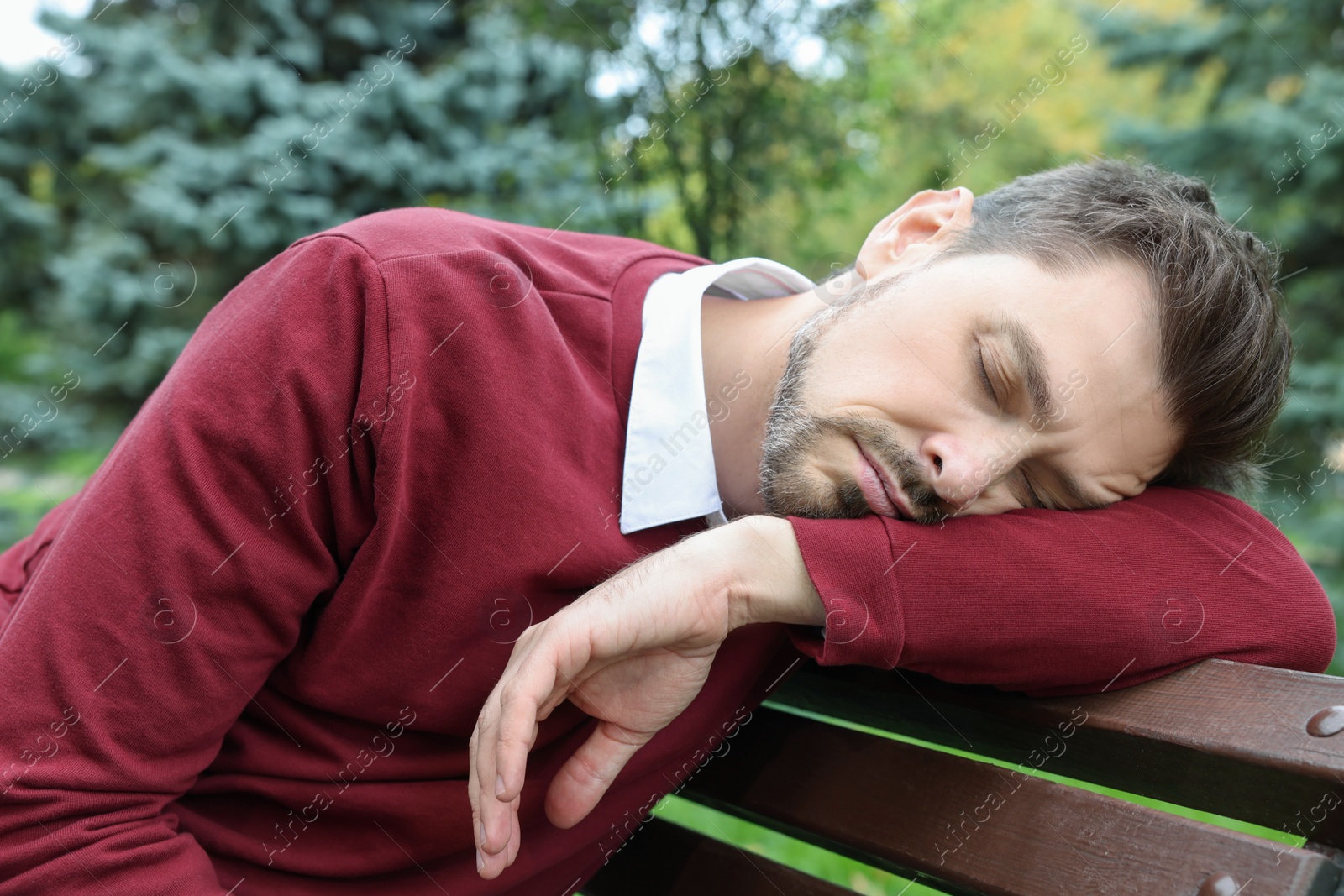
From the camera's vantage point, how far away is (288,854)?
171 centimetres

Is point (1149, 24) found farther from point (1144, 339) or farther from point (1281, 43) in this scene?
point (1144, 339)

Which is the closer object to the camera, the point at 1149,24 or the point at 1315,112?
the point at 1315,112

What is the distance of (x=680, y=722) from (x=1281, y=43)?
6.55 metres

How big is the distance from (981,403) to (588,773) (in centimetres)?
83

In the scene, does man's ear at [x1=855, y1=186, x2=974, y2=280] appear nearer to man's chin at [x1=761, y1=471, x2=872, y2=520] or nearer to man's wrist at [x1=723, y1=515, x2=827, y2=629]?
man's chin at [x1=761, y1=471, x2=872, y2=520]

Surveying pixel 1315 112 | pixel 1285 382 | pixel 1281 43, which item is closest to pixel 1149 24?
pixel 1281 43

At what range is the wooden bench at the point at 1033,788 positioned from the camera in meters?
1.27

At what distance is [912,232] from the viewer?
200cm

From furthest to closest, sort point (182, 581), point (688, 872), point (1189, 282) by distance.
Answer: point (688, 872) → point (1189, 282) → point (182, 581)

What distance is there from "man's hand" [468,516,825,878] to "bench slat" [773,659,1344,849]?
1.08 feet

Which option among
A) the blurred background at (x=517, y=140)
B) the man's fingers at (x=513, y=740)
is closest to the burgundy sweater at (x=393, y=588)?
the man's fingers at (x=513, y=740)

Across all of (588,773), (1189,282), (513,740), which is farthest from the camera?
(1189,282)

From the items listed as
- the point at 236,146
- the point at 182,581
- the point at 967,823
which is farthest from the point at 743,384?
the point at 236,146

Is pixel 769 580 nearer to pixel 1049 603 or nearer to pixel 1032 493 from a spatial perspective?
pixel 1049 603
